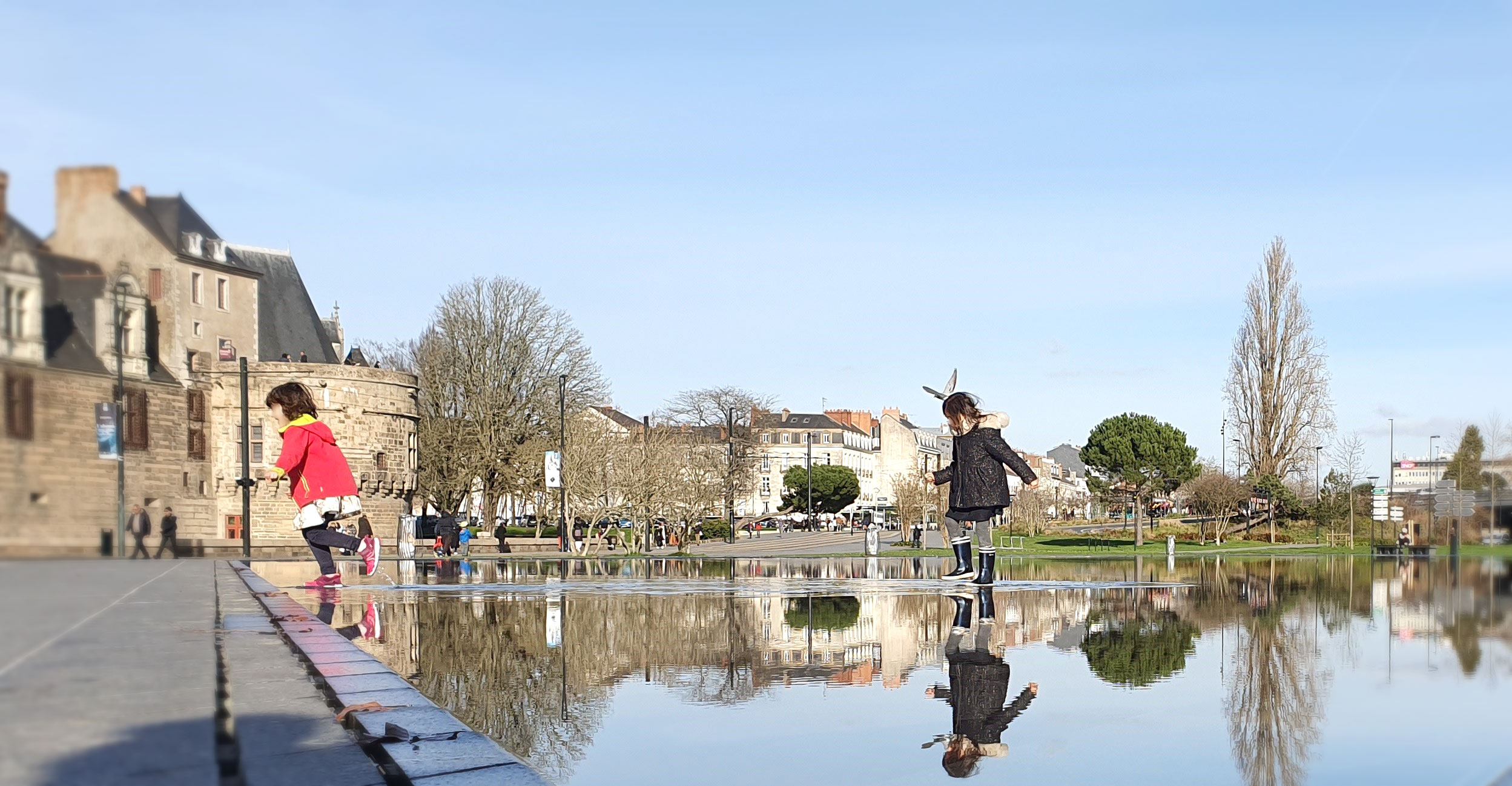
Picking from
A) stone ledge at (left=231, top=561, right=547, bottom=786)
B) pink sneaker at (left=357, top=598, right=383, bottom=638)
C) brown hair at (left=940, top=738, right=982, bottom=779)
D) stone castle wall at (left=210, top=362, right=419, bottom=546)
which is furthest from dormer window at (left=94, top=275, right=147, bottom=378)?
stone castle wall at (left=210, top=362, right=419, bottom=546)

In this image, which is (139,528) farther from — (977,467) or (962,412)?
(962,412)

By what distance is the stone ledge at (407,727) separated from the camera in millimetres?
3861

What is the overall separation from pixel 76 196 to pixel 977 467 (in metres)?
11.7

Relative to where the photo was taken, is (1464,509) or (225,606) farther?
(1464,509)

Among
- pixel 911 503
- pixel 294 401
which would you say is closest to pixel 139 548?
pixel 294 401

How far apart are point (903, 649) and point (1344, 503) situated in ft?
191

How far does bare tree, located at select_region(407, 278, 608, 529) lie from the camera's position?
67.1 m

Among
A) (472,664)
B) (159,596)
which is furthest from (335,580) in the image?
(159,596)

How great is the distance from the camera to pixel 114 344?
224 cm

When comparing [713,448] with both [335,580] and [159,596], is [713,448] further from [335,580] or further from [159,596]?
[159,596]

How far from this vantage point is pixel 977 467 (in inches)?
522

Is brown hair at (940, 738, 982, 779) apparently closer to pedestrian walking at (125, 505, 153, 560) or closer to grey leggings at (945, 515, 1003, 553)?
pedestrian walking at (125, 505, 153, 560)

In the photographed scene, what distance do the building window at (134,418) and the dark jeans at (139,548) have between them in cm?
16

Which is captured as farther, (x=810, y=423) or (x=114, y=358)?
(x=810, y=423)
